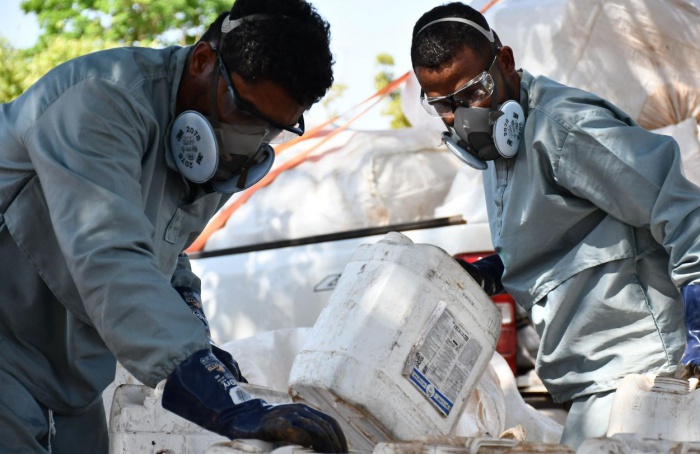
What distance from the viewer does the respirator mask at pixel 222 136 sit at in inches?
103

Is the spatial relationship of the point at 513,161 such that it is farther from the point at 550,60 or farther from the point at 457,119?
the point at 550,60

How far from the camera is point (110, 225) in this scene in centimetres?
221

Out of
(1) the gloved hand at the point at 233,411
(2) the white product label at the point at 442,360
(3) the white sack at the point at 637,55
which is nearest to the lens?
(1) the gloved hand at the point at 233,411

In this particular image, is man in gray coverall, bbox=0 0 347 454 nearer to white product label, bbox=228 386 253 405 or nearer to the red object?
white product label, bbox=228 386 253 405

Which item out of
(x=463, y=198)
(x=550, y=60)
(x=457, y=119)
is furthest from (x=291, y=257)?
(x=457, y=119)

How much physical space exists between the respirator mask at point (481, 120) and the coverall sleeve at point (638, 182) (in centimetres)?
20

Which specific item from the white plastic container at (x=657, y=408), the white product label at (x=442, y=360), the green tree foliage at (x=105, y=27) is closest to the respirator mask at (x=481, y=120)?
the white product label at (x=442, y=360)

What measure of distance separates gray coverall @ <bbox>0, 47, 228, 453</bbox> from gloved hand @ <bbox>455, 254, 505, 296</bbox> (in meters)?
1.00

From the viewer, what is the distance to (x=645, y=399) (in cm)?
272

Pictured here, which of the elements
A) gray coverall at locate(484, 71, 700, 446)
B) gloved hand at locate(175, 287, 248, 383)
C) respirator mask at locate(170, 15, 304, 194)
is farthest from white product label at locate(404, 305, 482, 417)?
respirator mask at locate(170, 15, 304, 194)

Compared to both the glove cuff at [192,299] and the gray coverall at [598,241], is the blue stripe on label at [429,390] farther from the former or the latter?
the glove cuff at [192,299]

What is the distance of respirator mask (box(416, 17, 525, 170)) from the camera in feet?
10.3

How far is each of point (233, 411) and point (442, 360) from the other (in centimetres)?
97

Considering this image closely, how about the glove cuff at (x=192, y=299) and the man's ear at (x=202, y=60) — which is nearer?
the man's ear at (x=202, y=60)
